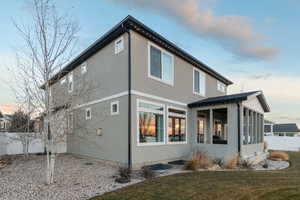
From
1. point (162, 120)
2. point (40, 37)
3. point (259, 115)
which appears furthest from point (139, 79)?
point (259, 115)

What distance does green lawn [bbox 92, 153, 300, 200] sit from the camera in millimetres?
4910

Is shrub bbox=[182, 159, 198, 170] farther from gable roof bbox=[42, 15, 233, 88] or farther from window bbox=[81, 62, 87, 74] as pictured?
window bbox=[81, 62, 87, 74]

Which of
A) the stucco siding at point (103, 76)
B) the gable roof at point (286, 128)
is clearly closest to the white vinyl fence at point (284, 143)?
the gable roof at point (286, 128)

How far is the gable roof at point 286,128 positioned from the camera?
3849cm

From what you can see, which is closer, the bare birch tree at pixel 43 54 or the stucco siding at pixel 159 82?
the bare birch tree at pixel 43 54

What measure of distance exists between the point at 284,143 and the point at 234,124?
1638 centimetres

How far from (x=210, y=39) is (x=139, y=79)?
8.78 meters

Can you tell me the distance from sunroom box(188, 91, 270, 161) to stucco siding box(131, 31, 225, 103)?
3.54 feet

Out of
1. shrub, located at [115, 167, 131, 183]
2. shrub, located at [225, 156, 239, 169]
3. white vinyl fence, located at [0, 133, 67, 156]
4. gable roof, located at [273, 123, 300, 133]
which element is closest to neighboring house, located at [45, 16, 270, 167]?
shrub, located at [225, 156, 239, 169]

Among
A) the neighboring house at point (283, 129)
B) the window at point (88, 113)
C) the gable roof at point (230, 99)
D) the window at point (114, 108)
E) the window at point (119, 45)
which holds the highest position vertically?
the window at point (119, 45)

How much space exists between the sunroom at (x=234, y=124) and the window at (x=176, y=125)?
793 millimetres

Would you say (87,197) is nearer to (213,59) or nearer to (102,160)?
(102,160)

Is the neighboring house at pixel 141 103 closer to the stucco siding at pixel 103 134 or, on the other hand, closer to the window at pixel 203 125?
the stucco siding at pixel 103 134

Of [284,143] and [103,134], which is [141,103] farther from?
[284,143]
